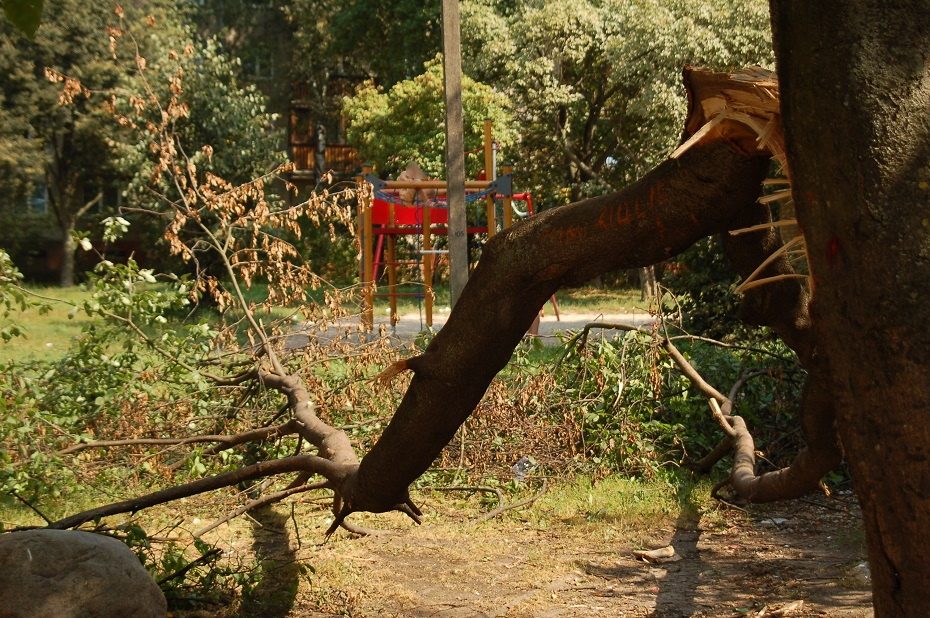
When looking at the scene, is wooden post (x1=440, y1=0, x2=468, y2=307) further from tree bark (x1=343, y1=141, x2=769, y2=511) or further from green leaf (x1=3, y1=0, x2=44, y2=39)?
green leaf (x1=3, y1=0, x2=44, y2=39)

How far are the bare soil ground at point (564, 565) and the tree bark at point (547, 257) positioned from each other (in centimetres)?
202

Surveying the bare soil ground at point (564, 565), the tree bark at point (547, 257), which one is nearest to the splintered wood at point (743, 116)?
the tree bark at point (547, 257)

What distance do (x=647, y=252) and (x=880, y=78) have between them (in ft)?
3.41

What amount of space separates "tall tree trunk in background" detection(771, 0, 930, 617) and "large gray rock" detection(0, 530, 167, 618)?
126 inches

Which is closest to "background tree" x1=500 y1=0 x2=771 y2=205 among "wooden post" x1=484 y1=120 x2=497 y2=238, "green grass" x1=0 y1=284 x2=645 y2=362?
"green grass" x1=0 y1=284 x2=645 y2=362

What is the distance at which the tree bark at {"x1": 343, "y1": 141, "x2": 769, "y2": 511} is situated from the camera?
117 inches

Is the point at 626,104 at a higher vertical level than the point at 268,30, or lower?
lower

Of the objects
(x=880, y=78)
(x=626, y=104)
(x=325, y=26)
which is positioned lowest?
(x=880, y=78)

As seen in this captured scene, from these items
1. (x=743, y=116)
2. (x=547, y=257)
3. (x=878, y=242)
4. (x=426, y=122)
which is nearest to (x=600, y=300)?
(x=426, y=122)

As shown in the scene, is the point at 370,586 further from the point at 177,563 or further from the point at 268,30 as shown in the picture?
the point at 268,30

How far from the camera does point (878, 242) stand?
2.17m

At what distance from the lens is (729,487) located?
7348 mm

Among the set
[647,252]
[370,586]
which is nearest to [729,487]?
[370,586]

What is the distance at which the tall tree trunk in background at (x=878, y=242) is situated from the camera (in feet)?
7.04
